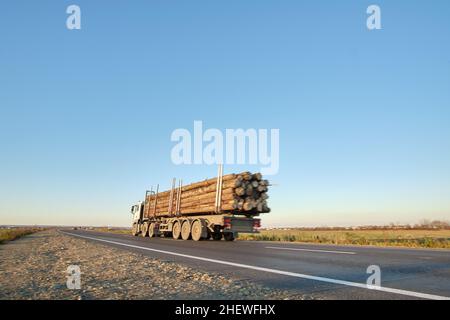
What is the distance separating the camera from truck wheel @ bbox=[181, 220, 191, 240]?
19.1 m

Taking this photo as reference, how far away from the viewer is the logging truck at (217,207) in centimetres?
1630

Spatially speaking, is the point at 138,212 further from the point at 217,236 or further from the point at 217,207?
the point at 217,207

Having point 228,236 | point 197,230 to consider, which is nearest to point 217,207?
point 197,230

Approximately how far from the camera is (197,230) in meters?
18.0

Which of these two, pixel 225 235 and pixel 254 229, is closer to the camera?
pixel 254 229

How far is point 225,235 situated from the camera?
19.0 metres

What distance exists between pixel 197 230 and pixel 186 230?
59.4 inches

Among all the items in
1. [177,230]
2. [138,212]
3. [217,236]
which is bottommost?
[217,236]

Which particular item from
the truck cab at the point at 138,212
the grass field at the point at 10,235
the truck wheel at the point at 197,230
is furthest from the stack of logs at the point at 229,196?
the grass field at the point at 10,235

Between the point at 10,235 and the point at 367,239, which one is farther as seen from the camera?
the point at 10,235
